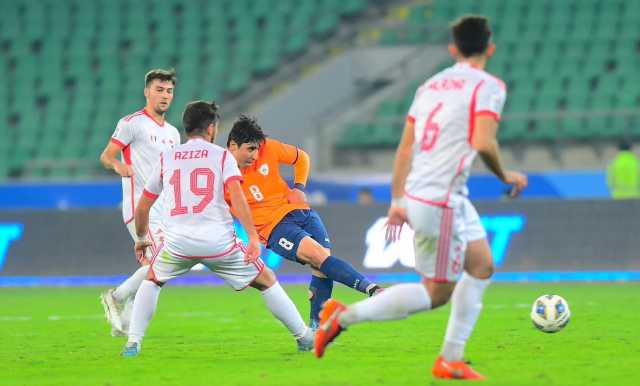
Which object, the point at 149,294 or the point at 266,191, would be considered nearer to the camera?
the point at 149,294

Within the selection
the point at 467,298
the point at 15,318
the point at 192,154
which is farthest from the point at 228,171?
the point at 15,318

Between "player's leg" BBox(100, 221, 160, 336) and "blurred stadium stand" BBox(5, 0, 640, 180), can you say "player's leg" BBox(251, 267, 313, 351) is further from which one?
"blurred stadium stand" BBox(5, 0, 640, 180)

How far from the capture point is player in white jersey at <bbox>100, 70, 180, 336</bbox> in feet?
35.0

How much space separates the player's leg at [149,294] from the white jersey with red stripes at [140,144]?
1718 millimetres

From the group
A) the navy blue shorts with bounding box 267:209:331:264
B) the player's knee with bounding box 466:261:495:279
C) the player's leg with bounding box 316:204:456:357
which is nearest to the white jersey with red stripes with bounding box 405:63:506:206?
the player's leg with bounding box 316:204:456:357

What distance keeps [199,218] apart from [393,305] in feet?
6.44

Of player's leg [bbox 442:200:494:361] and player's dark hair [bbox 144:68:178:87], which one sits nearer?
player's leg [bbox 442:200:494:361]

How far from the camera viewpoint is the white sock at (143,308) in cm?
912

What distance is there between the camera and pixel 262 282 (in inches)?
362

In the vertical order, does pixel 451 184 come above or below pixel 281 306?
above

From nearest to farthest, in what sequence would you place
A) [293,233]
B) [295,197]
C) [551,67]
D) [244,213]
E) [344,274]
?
[244,213], [344,274], [293,233], [295,197], [551,67]

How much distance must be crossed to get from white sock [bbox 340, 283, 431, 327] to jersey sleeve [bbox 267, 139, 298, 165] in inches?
125

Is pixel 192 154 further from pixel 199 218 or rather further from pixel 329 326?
pixel 329 326

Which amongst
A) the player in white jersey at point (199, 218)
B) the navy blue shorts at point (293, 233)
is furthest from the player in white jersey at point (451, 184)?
the navy blue shorts at point (293, 233)
